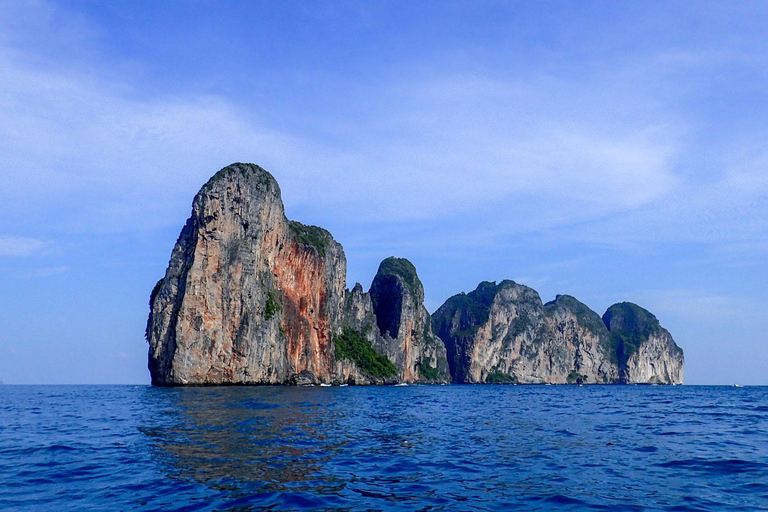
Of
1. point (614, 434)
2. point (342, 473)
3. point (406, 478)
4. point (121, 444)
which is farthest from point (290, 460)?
point (614, 434)

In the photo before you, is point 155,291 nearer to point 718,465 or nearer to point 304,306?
point 304,306

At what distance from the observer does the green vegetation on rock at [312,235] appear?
153m

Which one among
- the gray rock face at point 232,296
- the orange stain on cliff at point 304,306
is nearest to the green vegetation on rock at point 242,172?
the gray rock face at point 232,296

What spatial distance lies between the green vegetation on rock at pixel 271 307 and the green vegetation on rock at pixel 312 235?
936 inches

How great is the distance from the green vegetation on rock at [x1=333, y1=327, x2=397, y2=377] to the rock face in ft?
33.8

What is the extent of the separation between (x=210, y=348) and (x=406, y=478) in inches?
3921

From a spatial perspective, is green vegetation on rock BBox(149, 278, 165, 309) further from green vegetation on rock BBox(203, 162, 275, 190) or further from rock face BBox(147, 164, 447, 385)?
green vegetation on rock BBox(203, 162, 275, 190)

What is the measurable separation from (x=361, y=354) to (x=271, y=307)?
169 ft

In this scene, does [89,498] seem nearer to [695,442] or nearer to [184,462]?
[184,462]

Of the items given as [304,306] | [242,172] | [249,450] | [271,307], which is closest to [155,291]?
[271,307]

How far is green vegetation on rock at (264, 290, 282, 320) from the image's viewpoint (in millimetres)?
124344

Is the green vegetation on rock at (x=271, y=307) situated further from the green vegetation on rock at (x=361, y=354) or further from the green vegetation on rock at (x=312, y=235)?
the green vegetation on rock at (x=361, y=354)

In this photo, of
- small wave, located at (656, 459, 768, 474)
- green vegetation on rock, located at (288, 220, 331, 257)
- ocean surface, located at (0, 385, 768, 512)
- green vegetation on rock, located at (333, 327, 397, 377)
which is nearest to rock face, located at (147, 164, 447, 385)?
green vegetation on rock, located at (288, 220, 331, 257)

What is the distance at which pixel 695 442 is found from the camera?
2691cm
